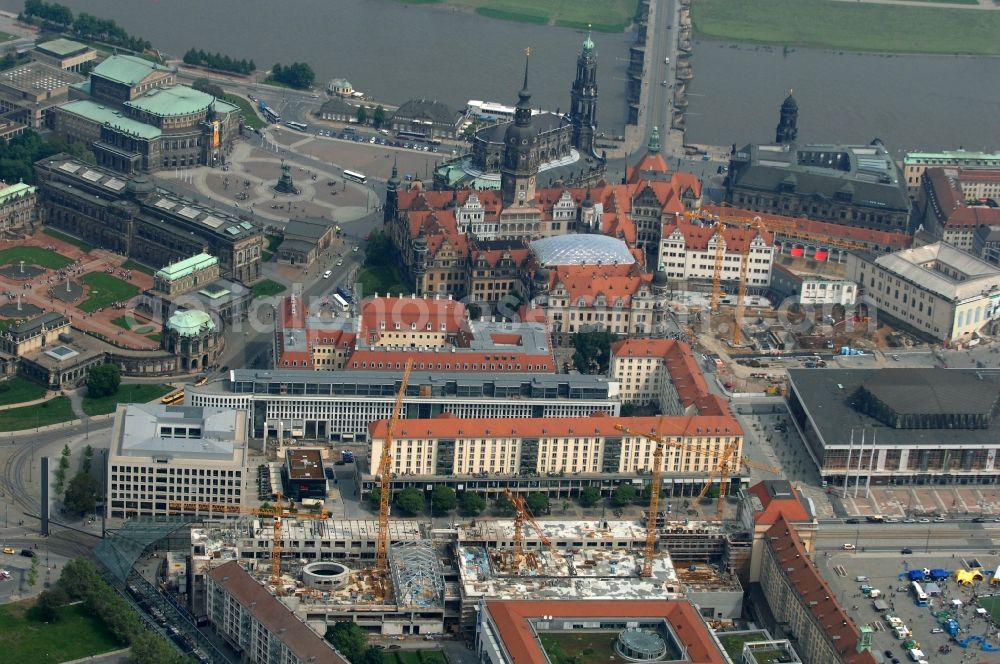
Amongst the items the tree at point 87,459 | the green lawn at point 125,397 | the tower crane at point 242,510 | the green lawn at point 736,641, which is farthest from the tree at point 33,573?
the green lawn at point 736,641

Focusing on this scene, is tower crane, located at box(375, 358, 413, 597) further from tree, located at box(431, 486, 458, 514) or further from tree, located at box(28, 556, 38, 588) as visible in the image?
tree, located at box(28, 556, 38, 588)

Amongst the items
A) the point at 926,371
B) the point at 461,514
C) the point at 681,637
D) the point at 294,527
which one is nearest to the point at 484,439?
the point at 461,514

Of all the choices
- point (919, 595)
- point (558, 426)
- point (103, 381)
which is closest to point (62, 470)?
point (103, 381)

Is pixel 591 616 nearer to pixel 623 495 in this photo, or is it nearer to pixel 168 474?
pixel 623 495

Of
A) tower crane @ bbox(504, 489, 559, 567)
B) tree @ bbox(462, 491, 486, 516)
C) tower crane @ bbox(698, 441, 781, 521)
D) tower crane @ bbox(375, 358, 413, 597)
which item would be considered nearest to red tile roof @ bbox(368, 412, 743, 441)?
tower crane @ bbox(375, 358, 413, 597)

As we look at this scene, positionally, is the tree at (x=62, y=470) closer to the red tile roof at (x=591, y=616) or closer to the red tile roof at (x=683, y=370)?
the red tile roof at (x=591, y=616)

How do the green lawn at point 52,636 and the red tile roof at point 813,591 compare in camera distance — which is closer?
the red tile roof at point 813,591
